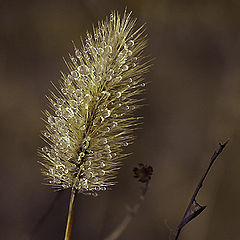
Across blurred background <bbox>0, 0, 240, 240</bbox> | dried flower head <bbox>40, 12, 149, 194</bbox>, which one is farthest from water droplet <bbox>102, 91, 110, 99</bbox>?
blurred background <bbox>0, 0, 240, 240</bbox>

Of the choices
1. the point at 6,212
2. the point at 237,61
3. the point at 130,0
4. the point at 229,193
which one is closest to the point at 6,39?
the point at 130,0

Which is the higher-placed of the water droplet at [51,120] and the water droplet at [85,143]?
the water droplet at [51,120]

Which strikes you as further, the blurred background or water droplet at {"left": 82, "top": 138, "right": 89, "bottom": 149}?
the blurred background

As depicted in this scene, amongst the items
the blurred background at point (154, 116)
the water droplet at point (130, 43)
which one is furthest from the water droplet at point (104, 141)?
the blurred background at point (154, 116)

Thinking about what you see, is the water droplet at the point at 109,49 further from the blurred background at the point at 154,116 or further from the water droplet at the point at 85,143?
the blurred background at the point at 154,116

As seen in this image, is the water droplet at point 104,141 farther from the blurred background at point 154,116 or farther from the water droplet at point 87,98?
the blurred background at point 154,116

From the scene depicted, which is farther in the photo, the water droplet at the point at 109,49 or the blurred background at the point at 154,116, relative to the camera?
the blurred background at the point at 154,116

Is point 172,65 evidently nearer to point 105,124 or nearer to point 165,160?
point 165,160

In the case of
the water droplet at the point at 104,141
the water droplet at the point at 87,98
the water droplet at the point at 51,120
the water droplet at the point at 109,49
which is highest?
the water droplet at the point at 109,49

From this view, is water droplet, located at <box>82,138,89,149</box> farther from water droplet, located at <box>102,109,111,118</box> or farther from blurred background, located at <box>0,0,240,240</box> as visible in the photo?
blurred background, located at <box>0,0,240,240</box>
